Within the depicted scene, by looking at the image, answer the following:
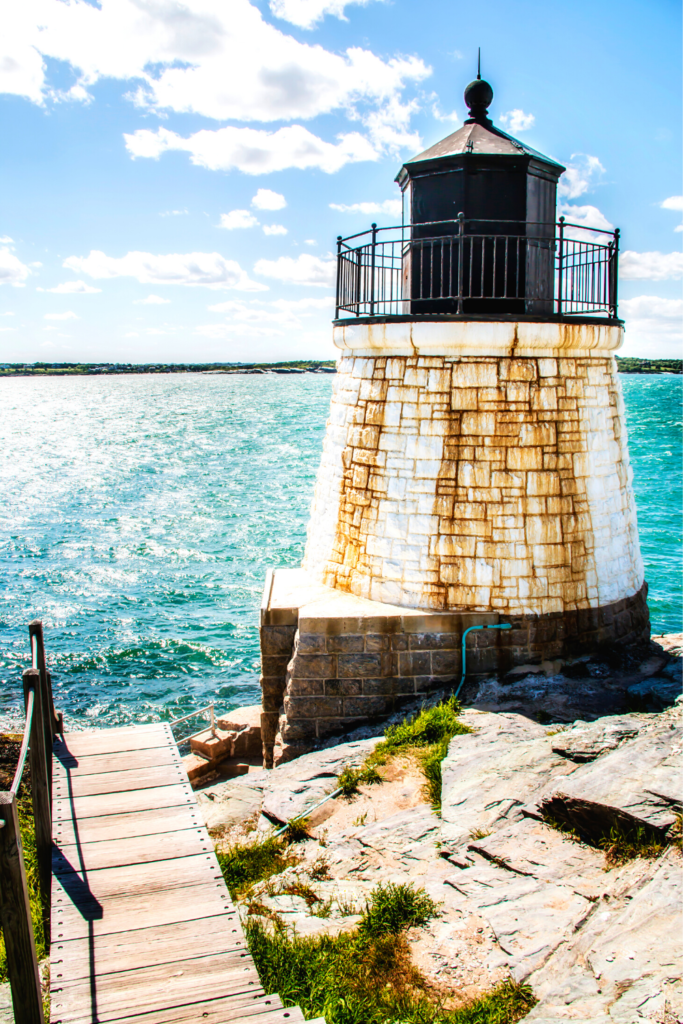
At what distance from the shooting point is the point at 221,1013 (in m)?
3.37

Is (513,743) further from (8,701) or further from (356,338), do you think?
(8,701)

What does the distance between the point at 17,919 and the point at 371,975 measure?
193 cm

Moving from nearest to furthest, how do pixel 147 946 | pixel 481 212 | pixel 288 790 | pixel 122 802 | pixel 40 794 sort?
pixel 147 946
pixel 40 794
pixel 122 802
pixel 288 790
pixel 481 212

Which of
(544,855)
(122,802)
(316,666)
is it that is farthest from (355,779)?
(544,855)

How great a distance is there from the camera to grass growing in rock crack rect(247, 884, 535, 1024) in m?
3.57

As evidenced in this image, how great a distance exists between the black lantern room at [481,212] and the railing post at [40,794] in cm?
602

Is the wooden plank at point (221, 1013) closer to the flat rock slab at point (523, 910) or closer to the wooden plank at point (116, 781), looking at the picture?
the flat rock slab at point (523, 910)

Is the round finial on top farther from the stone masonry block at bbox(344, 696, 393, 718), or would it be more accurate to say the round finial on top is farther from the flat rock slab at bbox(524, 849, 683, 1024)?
the flat rock slab at bbox(524, 849, 683, 1024)

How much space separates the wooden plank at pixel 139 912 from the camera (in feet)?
13.0

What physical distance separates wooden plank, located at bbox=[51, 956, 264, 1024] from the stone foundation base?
4.37 metres

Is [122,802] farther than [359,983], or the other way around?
[122,802]

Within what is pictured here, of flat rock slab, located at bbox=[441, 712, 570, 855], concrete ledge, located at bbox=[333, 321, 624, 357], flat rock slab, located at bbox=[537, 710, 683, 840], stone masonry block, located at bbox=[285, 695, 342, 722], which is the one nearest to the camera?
flat rock slab, located at bbox=[537, 710, 683, 840]

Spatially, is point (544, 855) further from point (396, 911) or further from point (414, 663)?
point (414, 663)

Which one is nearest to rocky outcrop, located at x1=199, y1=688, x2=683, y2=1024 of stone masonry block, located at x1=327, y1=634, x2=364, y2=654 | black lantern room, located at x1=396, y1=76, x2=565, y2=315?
stone masonry block, located at x1=327, y1=634, x2=364, y2=654
